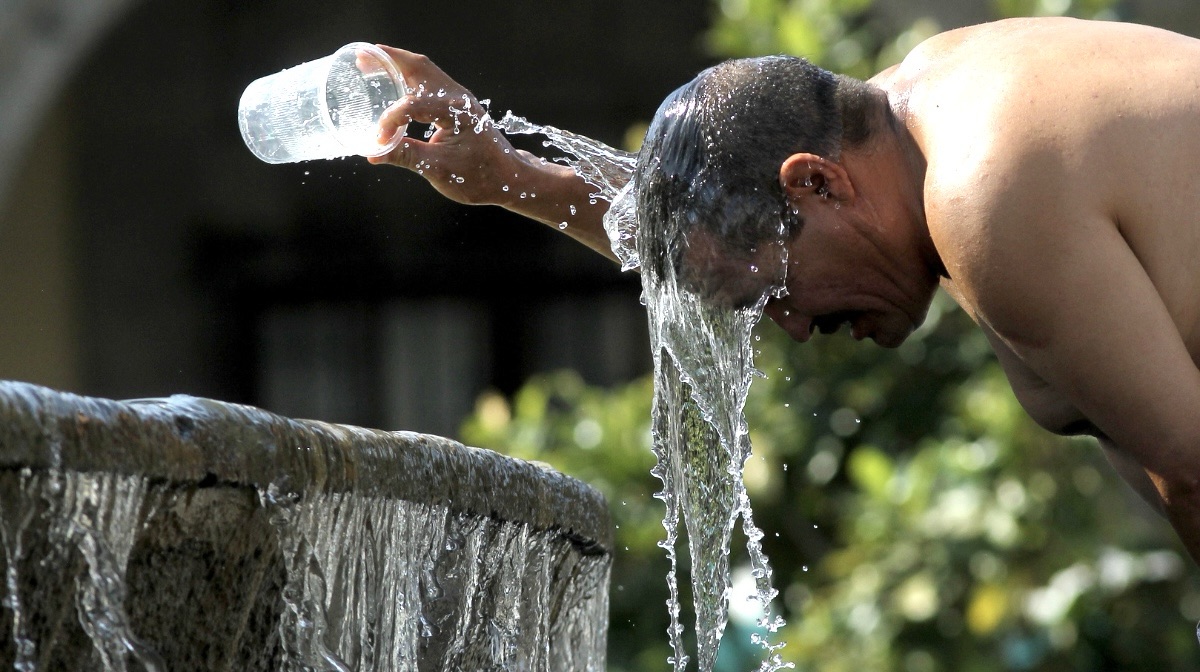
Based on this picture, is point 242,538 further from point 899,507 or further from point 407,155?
point 899,507

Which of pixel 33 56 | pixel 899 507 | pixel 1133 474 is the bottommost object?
pixel 1133 474

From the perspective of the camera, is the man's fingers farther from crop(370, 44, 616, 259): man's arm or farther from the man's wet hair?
the man's wet hair

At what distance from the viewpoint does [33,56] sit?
612 cm

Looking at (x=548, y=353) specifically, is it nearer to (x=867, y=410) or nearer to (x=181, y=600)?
(x=867, y=410)

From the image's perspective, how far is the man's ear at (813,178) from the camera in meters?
2.21

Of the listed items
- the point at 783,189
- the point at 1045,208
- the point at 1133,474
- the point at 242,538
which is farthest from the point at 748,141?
the point at 242,538

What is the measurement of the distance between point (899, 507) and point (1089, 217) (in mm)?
2831

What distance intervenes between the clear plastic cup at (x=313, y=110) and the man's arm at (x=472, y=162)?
0.19 feet

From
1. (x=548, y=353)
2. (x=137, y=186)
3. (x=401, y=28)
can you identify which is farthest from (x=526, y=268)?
(x=137, y=186)

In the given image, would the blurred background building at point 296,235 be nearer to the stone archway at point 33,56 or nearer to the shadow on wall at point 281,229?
the shadow on wall at point 281,229

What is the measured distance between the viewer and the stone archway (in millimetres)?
6047

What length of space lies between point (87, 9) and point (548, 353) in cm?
366

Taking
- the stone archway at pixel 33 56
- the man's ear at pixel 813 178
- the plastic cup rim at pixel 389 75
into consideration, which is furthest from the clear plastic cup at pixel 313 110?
the stone archway at pixel 33 56

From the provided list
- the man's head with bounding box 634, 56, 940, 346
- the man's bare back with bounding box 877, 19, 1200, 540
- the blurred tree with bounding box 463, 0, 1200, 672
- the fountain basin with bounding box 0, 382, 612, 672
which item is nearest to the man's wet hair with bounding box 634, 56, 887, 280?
the man's head with bounding box 634, 56, 940, 346
